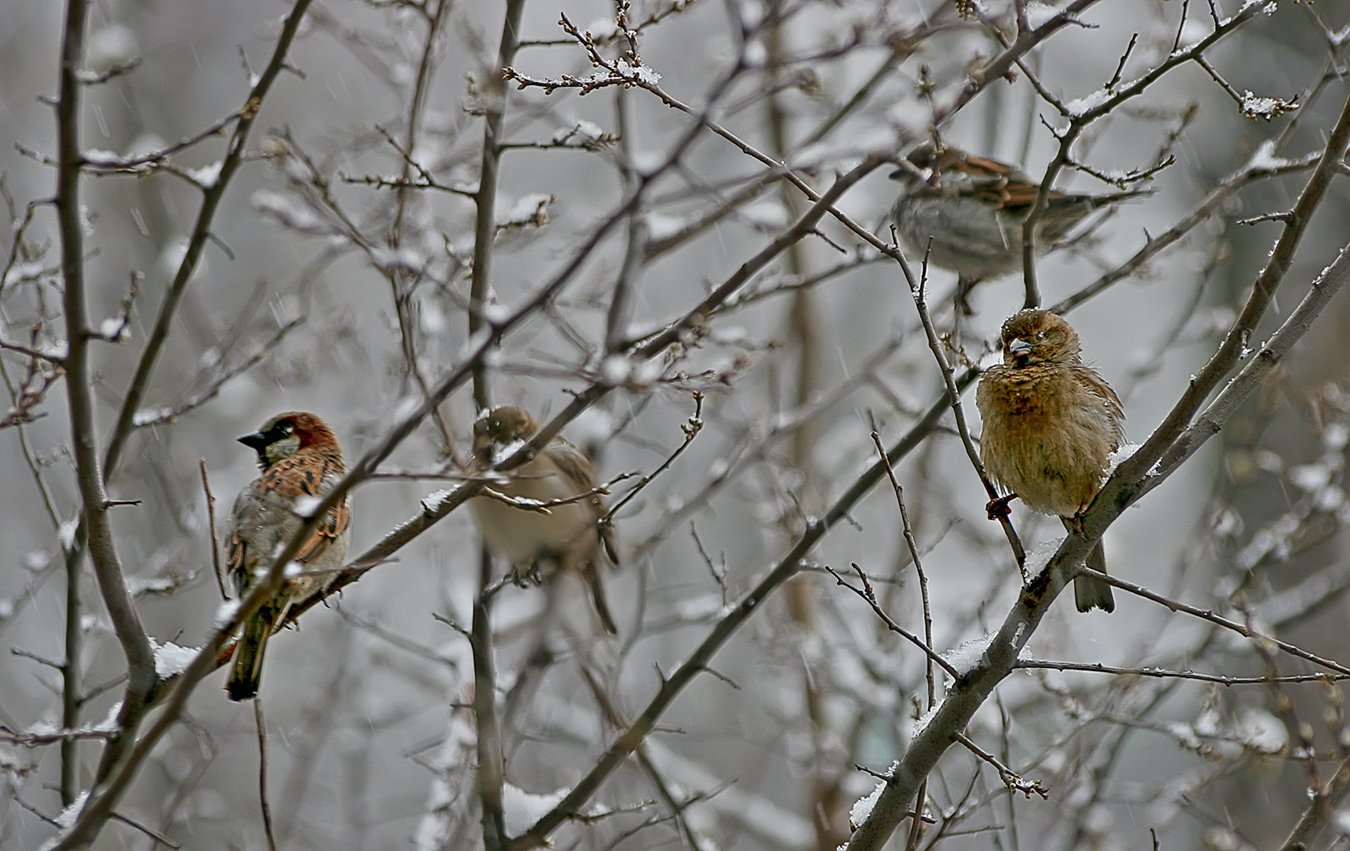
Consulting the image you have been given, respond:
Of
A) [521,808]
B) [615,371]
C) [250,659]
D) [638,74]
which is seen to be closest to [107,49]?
[250,659]

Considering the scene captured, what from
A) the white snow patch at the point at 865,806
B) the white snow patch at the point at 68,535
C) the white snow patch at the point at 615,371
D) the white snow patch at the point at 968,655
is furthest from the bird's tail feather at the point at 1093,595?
the white snow patch at the point at 68,535

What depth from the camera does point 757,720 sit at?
13008mm

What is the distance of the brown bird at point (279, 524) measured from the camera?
14.4 ft

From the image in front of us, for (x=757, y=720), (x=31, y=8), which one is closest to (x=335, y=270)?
(x=31, y=8)

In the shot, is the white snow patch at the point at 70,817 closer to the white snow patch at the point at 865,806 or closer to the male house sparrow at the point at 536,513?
the male house sparrow at the point at 536,513

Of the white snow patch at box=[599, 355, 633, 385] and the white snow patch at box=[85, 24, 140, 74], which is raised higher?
the white snow patch at box=[85, 24, 140, 74]

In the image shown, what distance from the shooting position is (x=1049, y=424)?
4602 mm

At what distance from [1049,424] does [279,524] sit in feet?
9.74

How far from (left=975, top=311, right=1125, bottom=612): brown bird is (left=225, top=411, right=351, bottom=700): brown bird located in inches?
92.7

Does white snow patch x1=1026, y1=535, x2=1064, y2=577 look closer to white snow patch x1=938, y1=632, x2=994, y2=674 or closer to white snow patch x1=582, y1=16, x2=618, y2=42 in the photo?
white snow patch x1=938, y1=632, x2=994, y2=674

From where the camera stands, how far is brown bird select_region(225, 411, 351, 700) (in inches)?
173

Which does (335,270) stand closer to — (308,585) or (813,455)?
(813,455)

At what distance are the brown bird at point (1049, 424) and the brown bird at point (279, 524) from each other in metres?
2.35

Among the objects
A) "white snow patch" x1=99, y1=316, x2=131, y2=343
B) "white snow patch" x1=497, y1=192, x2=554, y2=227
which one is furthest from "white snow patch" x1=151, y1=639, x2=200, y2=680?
"white snow patch" x1=497, y1=192, x2=554, y2=227
